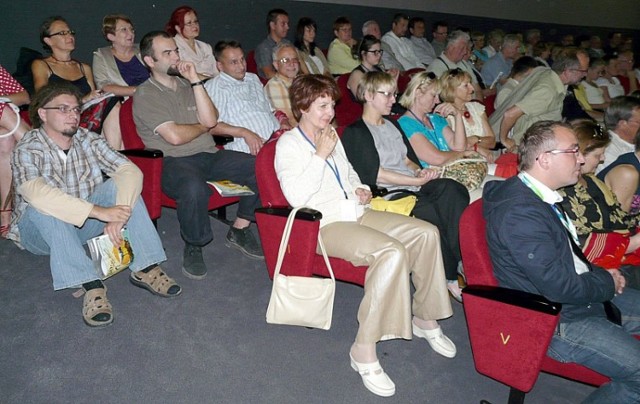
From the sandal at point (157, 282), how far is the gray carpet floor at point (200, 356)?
40 millimetres

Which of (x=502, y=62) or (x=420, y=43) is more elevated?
(x=420, y=43)

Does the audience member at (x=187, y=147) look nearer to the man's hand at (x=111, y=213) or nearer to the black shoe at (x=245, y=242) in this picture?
the black shoe at (x=245, y=242)

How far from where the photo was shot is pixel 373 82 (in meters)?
2.86

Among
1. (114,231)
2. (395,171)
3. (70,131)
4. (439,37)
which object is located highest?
Result: (439,37)

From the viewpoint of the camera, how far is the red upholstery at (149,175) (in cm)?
288

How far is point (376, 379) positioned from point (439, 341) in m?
0.44

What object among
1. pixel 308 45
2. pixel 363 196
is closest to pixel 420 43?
pixel 308 45

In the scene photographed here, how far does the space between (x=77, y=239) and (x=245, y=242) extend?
3.27 feet

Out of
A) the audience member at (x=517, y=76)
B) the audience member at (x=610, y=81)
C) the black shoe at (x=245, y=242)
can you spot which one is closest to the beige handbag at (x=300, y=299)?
the black shoe at (x=245, y=242)

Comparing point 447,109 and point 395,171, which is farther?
point 447,109

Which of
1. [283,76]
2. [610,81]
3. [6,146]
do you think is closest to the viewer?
[6,146]

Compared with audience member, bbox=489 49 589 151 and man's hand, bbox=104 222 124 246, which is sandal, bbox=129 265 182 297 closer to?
man's hand, bbox=104 222 124 246

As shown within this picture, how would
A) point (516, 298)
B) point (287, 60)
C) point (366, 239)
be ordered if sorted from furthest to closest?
point (287, 60) → point (366, 239) → point (516, 298)

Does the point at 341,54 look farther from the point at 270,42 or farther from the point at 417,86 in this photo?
the point at 417,86
